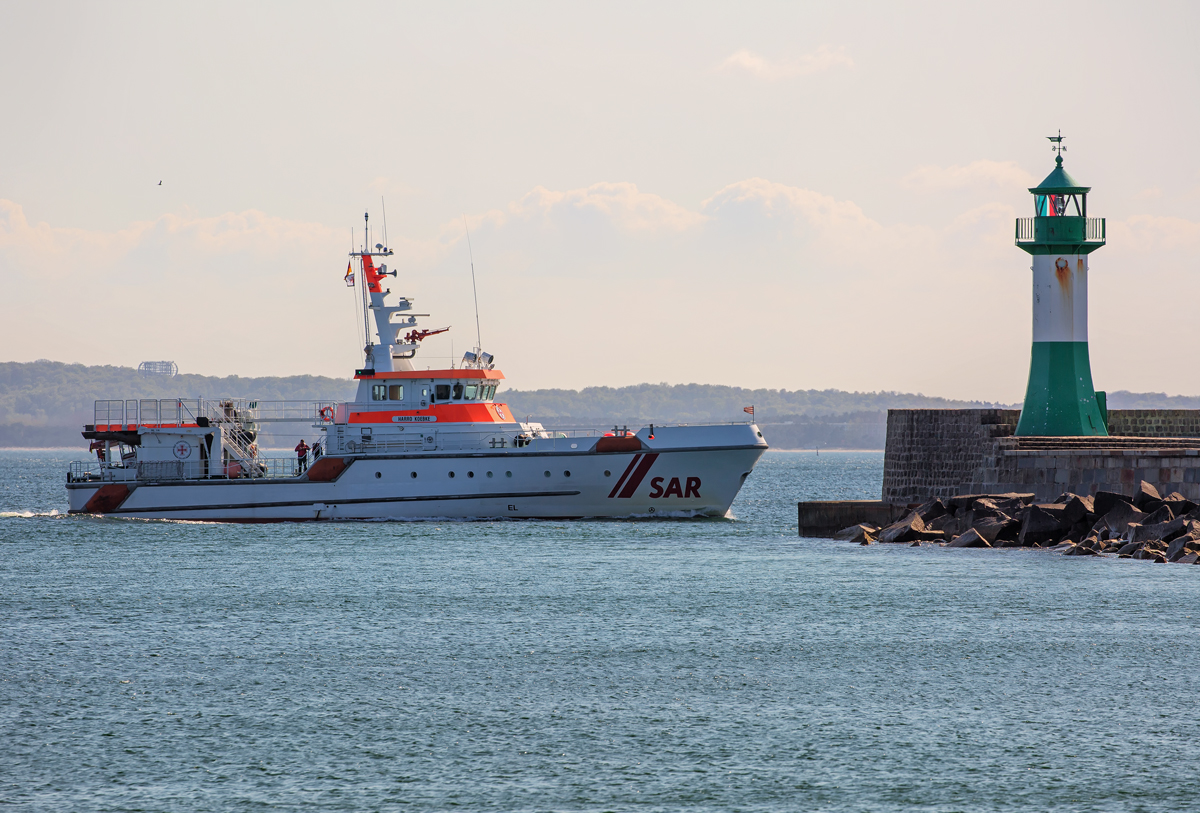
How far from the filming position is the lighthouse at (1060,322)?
2747 cm

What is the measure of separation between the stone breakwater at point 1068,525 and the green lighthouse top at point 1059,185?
7163 millimetres

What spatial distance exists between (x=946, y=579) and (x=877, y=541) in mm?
5924

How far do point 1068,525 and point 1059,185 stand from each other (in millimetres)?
8474

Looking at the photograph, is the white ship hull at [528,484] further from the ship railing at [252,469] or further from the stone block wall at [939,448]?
the stone block wall at [939,448]

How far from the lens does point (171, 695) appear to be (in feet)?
41.8

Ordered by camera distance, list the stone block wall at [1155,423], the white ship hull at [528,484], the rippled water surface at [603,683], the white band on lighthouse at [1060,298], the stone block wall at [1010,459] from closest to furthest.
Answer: the rippled water surface at [603,683]
the stone block wall at [1010,459]
the white band on lighthouse at [1060,298]
the white ship hull at [528,484]
the stone block wall at [1155,423]

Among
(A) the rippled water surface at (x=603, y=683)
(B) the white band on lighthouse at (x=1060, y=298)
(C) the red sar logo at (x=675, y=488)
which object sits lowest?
(A) the rippled water surface at (x=603, y=683)

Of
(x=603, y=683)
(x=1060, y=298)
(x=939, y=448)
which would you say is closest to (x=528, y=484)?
(x=939, y=448)

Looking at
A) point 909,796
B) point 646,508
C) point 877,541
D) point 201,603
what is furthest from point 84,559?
point 909,796

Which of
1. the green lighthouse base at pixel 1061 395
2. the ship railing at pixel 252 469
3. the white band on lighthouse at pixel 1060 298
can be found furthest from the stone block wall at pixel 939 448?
the ship railing at pixel 252 469

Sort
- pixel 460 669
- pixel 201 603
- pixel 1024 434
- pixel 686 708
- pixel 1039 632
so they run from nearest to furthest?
pixel 686 708, pixel 460 669, pixel 1039 632, pixel 201 603, pixel 1024 434

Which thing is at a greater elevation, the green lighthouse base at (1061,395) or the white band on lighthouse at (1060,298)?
the white band on lighthouse at (1060,298)

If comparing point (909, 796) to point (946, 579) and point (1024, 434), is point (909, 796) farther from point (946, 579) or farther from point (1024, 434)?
point (1024, 434)

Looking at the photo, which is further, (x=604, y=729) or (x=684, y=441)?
(x=684, y=441)
